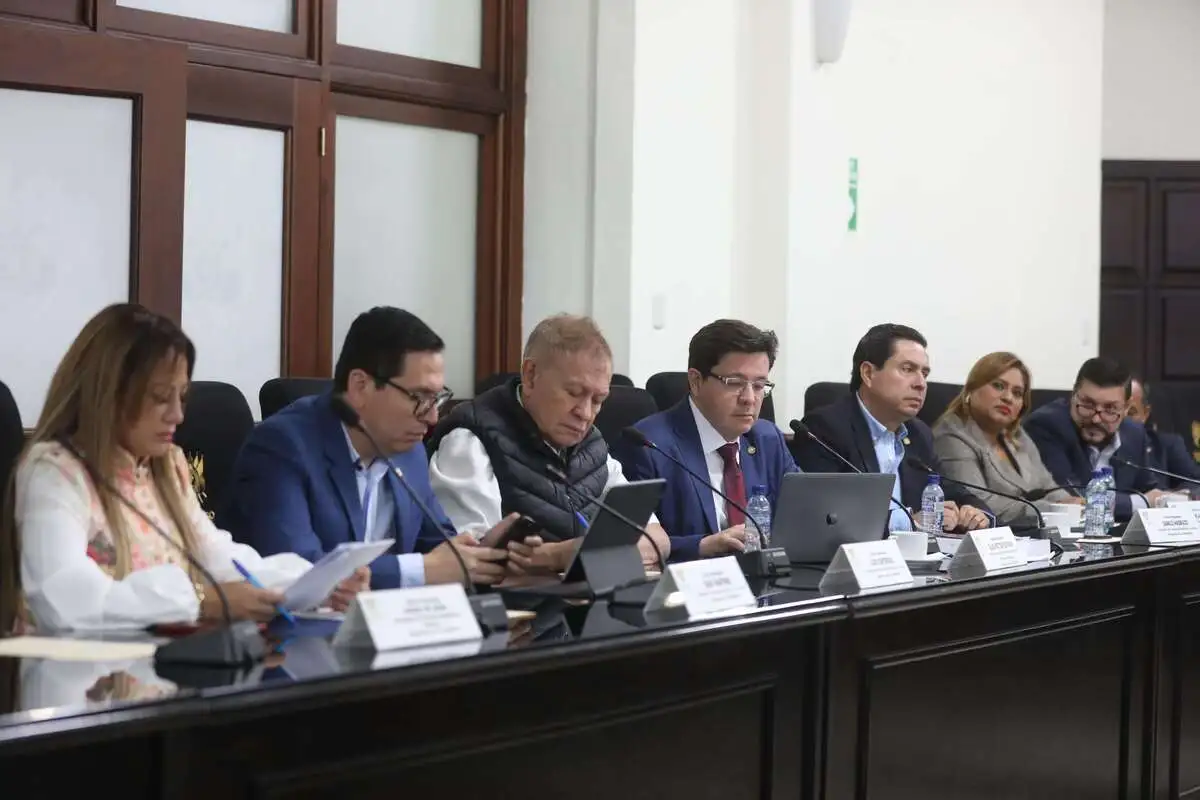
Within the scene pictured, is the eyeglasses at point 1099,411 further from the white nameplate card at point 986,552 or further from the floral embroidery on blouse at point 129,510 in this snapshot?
the floral embroidery on blouse at point 129,510

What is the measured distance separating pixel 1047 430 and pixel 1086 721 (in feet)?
6.94

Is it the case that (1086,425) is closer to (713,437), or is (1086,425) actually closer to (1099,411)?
(1099,411)

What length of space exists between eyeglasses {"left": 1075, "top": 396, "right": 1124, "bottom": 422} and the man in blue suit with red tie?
196 centimetres

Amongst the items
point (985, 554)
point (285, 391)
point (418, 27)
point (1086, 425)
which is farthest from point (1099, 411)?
point (285, 391)

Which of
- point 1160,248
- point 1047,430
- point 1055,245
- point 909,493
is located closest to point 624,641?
point 909,493

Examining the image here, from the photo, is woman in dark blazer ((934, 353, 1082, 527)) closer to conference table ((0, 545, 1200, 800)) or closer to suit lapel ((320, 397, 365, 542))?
conference table ((0, 545, 1200, 800))

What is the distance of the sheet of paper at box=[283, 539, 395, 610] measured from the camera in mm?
1882

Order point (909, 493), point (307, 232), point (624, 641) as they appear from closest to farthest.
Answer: point (624, 641) < point (909, 493) < point (307, 232)

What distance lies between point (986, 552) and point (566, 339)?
32.8 inches

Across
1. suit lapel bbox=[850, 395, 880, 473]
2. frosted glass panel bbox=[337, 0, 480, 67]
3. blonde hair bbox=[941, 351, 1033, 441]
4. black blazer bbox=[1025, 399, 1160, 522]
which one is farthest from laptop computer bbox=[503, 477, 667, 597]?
frosted glass panel bbox=[337, 0, 480, 67]

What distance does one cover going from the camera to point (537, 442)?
287 centimetres

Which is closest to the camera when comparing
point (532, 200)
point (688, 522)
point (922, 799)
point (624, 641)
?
point (624, 641)

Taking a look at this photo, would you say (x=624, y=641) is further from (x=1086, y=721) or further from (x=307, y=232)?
(x=307, y=232)

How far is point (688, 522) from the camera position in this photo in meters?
3.18
